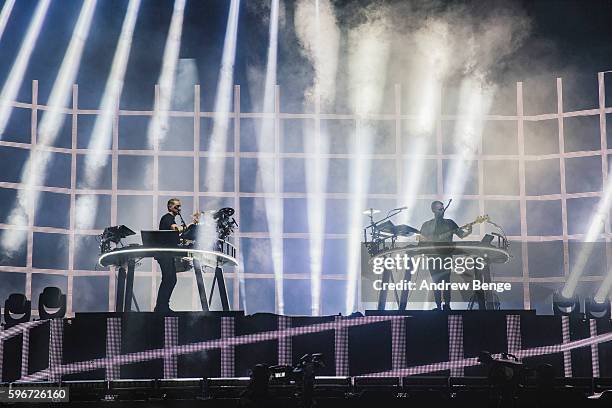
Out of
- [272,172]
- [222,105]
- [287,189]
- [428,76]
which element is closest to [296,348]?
[287,189]

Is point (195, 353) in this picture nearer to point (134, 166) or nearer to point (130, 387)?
point (130, 387)

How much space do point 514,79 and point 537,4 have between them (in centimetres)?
172

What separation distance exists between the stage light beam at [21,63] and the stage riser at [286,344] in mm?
9323

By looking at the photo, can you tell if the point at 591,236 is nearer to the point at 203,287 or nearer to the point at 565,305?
the point at 565,305

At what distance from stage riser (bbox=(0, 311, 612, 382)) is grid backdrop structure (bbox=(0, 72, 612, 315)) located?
7.82m

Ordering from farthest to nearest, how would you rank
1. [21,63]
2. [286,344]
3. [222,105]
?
1. [222,105]
2. [21,63]
3. [286,344]

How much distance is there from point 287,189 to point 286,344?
29.4ft

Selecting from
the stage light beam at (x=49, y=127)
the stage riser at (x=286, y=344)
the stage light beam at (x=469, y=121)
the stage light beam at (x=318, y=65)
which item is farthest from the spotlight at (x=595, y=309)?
the stage light beam at (x=49, y=127)

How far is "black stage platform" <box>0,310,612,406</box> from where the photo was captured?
13.4 meters

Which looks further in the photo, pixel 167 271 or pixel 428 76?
pixel 428 76

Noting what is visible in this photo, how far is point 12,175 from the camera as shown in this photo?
2136 cm

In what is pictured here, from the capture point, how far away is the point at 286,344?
13.5 metres

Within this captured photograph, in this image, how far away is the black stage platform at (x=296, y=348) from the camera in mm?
13367

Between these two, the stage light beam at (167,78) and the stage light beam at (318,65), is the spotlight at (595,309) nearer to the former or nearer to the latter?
the stage light beam at (318,65)
